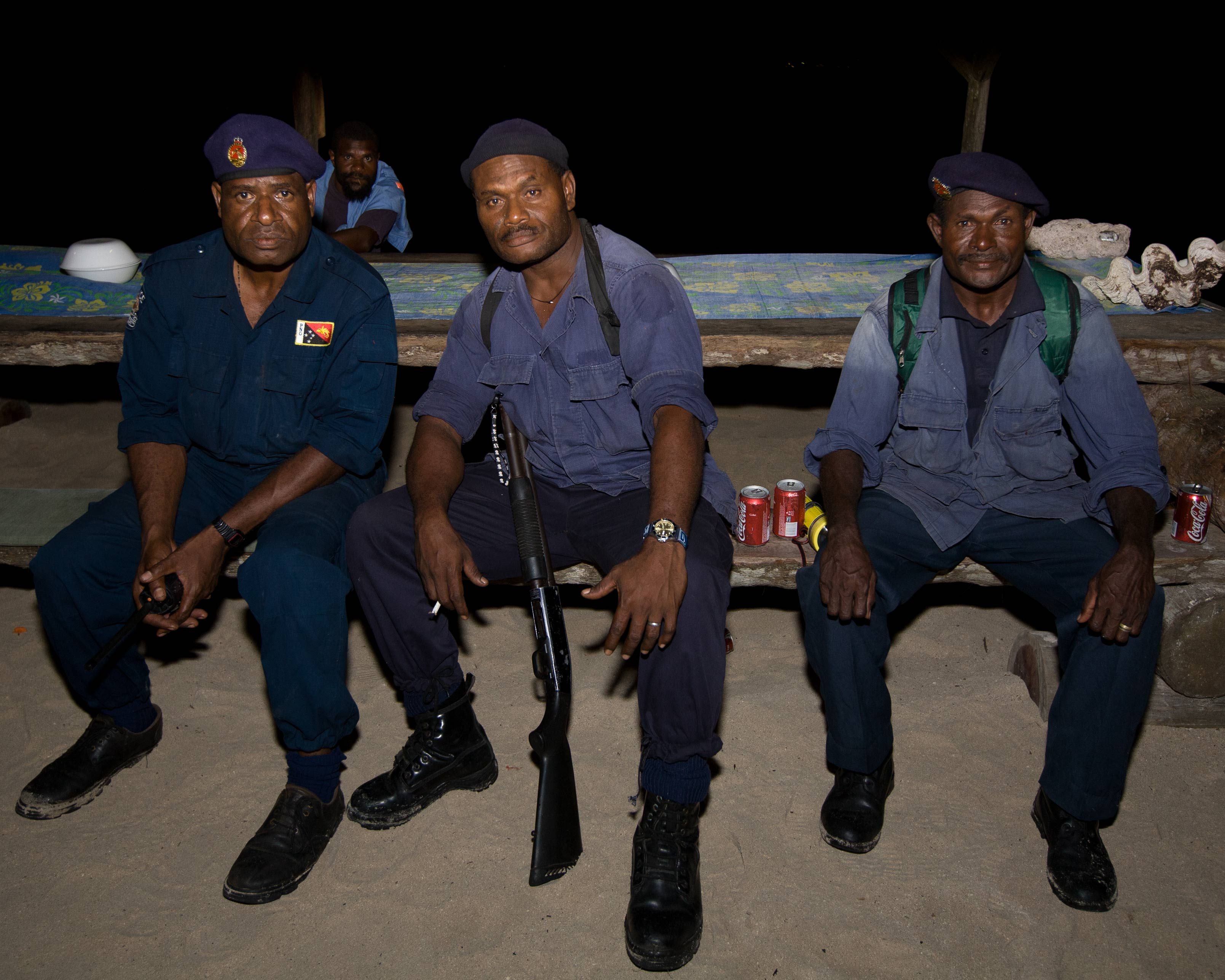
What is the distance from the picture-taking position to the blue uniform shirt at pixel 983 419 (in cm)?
280

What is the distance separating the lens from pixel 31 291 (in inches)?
170

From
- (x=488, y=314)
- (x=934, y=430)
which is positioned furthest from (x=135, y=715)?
(x=934, y=430)

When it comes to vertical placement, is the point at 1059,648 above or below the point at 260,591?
below

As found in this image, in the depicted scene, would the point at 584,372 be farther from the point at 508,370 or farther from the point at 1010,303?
the point at 1010,303

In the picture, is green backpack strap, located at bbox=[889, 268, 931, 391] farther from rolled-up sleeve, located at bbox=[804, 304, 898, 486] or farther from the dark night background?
the dark night background

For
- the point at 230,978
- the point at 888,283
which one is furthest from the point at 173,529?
the point at 888,283

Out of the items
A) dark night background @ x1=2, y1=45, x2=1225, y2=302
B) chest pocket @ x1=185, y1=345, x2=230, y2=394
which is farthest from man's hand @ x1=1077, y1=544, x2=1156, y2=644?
dark night background @ x1=2, y1=45, x2=1225, y2=302

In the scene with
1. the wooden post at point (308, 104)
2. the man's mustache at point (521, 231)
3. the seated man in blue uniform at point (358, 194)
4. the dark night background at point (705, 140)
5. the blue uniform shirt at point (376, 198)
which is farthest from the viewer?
the dark night background at point (705, 140)

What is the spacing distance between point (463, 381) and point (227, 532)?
828 mm

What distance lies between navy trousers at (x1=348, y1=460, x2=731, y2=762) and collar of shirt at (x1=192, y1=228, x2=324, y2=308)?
2.32 feet

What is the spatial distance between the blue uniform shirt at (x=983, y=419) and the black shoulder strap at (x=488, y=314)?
3.43 feet

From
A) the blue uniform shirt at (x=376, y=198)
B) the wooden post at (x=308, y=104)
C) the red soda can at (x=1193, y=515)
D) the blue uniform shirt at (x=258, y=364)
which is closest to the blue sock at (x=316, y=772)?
the blue uniform shirt at (x=258, y=364)

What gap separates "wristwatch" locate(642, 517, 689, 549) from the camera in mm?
2400

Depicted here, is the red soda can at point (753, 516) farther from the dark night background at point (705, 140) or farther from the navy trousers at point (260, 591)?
the dark night background at point (705, 140)
